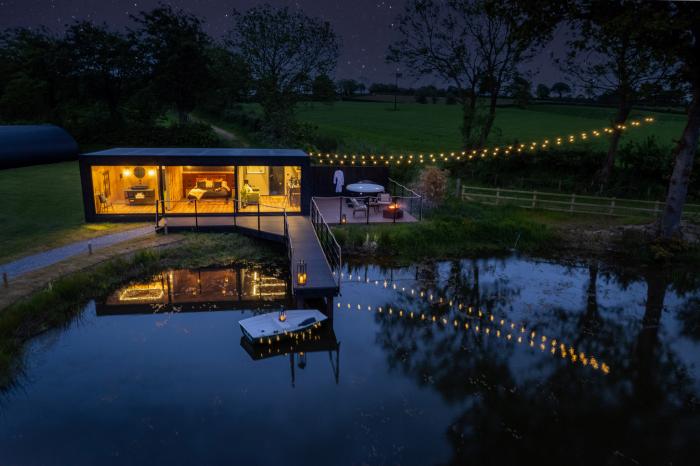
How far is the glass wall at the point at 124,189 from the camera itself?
19109 millimetres

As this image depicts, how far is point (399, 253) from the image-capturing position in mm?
17641

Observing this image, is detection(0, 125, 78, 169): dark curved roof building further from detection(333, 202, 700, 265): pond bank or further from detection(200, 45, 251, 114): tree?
detection(333, 202, 700, 265): pond bank

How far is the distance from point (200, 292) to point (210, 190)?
329 inches

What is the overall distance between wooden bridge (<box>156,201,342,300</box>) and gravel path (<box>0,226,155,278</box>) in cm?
91

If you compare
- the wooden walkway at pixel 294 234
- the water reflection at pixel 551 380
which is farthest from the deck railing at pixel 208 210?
the water reflection at pixel 551 380

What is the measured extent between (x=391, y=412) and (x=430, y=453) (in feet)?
3.87

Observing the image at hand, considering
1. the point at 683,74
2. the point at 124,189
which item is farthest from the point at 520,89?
the point at 124,189

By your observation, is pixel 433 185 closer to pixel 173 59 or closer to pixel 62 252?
pixel 62 252

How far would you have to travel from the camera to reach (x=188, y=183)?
22.2 metres

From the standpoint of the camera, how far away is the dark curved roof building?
97.1ft

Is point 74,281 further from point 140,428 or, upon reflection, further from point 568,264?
point 568,264

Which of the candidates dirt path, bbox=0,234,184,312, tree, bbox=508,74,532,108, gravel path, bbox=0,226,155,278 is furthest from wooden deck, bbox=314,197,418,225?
tree, bbox=508,74,532,108

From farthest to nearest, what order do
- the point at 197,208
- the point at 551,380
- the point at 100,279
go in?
the point at 197,208
the point at 100,279
the point at 551,380

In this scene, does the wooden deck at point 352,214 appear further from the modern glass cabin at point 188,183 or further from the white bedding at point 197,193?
the white bedding at point 197,193
